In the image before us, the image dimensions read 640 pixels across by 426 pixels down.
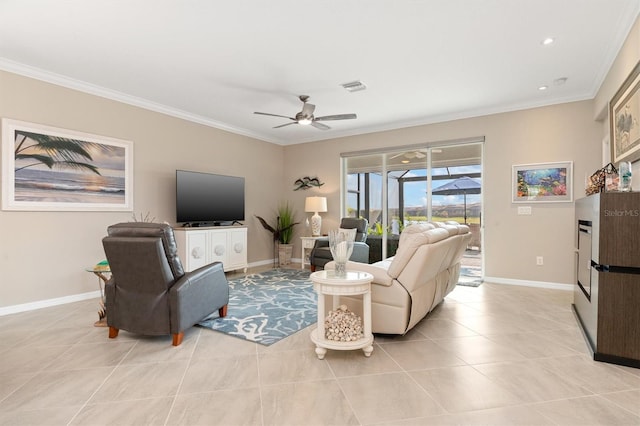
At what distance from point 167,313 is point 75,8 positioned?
8.27 feet

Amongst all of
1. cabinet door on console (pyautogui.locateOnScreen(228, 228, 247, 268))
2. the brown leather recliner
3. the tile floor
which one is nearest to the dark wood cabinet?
the tile floor

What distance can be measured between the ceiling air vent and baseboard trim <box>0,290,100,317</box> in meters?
4.15

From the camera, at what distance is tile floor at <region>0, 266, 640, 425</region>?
1.76 meters

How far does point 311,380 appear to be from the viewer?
213 centimetres

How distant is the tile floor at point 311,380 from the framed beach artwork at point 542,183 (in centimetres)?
221

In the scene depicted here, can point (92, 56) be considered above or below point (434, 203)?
above

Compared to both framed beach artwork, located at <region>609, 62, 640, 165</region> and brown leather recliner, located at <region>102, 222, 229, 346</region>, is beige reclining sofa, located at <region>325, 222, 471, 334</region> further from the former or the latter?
framed beach artwork, located at <region>609, 62, 640, 165</region>

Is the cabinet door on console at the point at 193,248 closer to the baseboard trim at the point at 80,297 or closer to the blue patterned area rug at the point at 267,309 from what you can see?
the blue patterned area rug at the point at 267,309

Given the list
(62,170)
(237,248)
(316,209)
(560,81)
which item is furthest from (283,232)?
(560,81)

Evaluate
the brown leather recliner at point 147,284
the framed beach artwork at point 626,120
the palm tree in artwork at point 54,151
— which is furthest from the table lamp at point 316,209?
the framed beach artwork at point 626,120

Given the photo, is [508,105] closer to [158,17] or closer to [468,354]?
[468,354]

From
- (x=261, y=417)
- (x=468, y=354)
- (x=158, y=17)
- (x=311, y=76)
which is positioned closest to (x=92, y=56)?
(x=158, y=17)

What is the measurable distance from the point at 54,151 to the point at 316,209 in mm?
4082

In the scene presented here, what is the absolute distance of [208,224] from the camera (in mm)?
5629
